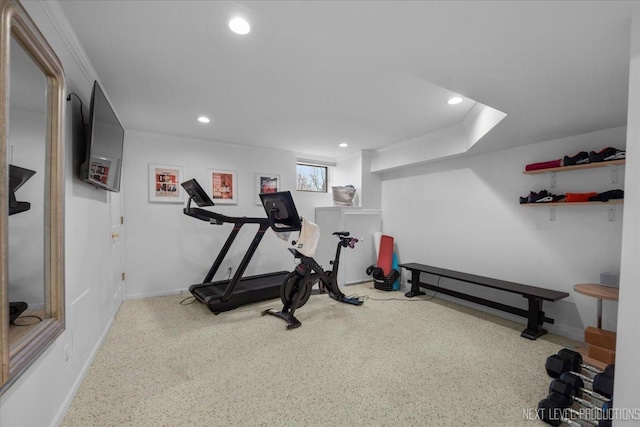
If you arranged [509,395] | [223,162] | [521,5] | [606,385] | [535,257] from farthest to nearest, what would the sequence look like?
[223,162] < [535,257] < [509,395] < [606,385] < [521,5]

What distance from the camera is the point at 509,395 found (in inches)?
72.4

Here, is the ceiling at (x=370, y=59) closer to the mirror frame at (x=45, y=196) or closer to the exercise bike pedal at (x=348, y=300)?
the mirror frame at (x=45, y=196)

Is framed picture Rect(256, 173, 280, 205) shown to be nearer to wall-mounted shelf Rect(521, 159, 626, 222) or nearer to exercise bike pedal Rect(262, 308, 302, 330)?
exercise bike pedal Rect(262, 308, 302, 330)

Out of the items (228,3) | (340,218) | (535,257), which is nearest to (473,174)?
(535,257)

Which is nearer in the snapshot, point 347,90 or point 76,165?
point 76,165

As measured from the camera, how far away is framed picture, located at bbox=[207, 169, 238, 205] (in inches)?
171

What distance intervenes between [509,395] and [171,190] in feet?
15.0

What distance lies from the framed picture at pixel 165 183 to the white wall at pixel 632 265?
4659 millimetres

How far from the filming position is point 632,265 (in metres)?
1.24

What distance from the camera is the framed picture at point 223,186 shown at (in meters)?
4.35

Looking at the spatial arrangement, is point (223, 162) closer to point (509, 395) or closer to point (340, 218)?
point (340, 218)

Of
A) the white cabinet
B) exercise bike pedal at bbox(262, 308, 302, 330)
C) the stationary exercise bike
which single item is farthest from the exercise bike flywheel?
the white cabinet

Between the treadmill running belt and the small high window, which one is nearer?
the treadmill running belt

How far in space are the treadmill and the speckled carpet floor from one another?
209 millimetres
